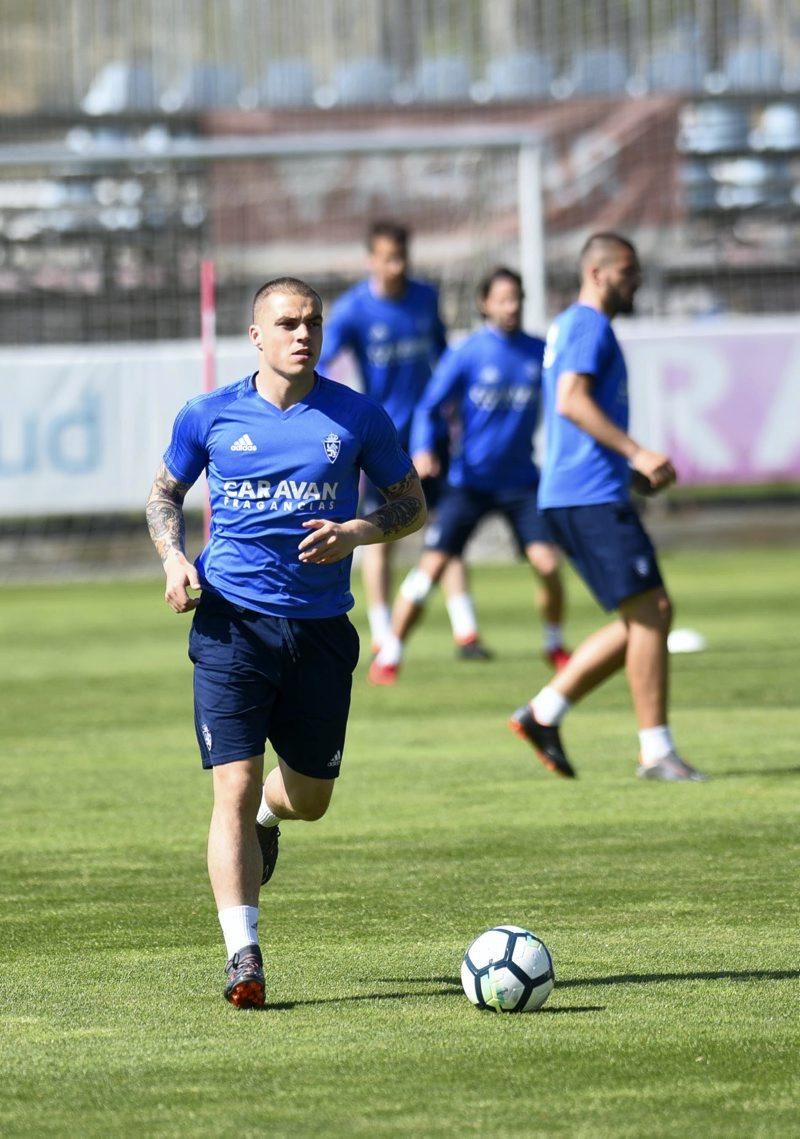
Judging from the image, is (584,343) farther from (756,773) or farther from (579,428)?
(756,773)

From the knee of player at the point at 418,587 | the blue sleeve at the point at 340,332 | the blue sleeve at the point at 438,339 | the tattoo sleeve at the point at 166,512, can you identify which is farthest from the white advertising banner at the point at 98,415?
the tattoo sleeve at the point at 166,512

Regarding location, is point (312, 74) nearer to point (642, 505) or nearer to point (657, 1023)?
point (642, 505)

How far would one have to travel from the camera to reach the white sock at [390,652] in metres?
13.4

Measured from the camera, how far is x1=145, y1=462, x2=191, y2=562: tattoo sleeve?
5.98 metres

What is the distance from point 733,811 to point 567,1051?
145 inches

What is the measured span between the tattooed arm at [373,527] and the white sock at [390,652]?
7.20 meters

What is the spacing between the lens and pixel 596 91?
29.2 m

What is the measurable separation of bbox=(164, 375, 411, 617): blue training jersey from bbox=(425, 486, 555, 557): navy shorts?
7.65 m

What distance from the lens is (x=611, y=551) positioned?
9266 mm

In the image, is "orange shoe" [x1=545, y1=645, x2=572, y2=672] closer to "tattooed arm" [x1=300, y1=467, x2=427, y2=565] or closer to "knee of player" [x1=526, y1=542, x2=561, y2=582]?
"knee of player" [x1=526, y1=542, x2=561, y2=582]

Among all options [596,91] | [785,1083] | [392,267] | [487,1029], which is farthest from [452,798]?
[596,91]

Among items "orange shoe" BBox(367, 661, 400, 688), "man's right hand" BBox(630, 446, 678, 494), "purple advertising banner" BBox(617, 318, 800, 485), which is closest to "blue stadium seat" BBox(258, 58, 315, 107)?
"purple advertising banner" BBox(617, 318, 800, 485)

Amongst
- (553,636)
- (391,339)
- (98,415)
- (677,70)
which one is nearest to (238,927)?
(553,636)

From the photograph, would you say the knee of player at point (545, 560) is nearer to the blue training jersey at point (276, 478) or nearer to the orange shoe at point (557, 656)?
the orange shoe at point (557, 656)
